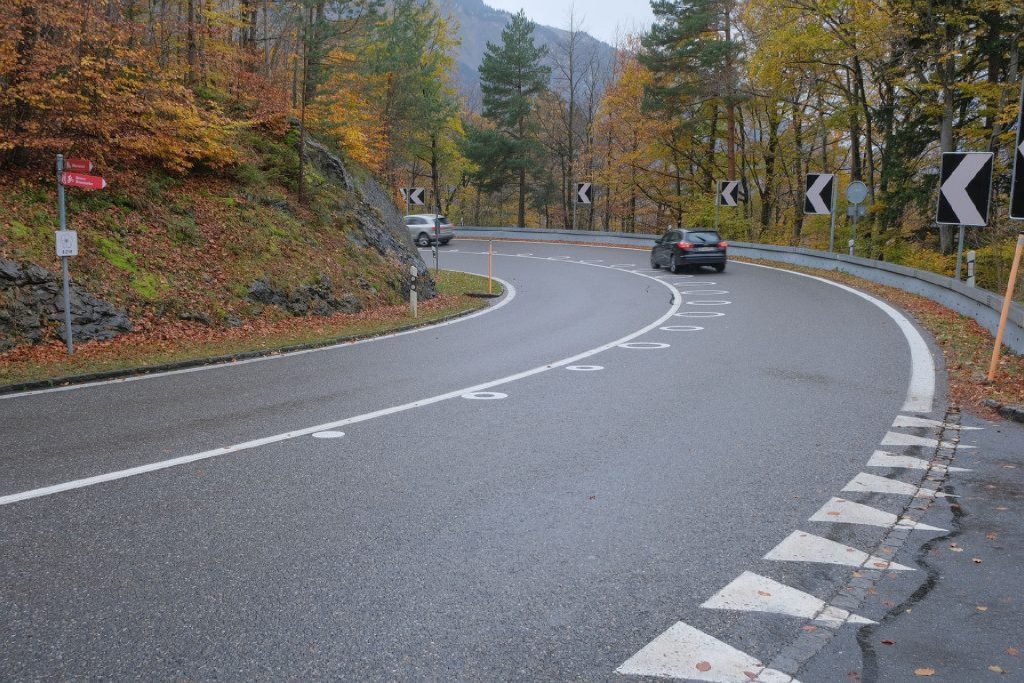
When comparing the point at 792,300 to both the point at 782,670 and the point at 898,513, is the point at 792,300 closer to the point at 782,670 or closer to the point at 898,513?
the point at 898,513

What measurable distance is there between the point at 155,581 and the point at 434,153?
57.4 m

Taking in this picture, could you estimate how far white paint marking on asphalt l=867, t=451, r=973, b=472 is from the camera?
21.9 ft

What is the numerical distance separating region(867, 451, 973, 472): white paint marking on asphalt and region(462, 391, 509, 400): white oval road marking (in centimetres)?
413

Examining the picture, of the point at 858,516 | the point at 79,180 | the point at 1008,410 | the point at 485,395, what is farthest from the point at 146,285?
the point at 1008,410

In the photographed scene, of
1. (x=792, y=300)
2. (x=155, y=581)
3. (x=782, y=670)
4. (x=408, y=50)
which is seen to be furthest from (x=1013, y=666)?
(x=408, y=50)

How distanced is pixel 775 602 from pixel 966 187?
1071cm

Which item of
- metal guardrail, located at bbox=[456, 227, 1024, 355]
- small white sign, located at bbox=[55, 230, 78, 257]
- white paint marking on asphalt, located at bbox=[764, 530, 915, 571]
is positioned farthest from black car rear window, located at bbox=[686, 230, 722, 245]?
white paint marking on asphalt, located at bbox=[764, 530, 915, 571]

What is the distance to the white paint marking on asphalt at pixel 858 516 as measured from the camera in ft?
17.8

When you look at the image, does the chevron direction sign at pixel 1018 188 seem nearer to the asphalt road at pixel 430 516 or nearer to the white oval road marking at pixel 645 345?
the asphalt road at pixel 430 516

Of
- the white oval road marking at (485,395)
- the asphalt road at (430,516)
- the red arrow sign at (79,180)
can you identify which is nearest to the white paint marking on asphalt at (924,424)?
the asphalt road at (430,516)

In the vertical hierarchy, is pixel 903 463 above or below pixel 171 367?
above

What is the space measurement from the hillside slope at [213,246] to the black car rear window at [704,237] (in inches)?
429

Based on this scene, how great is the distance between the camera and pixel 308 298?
1759cm

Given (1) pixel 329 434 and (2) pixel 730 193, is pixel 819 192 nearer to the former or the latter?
(2) pixel 730 193
